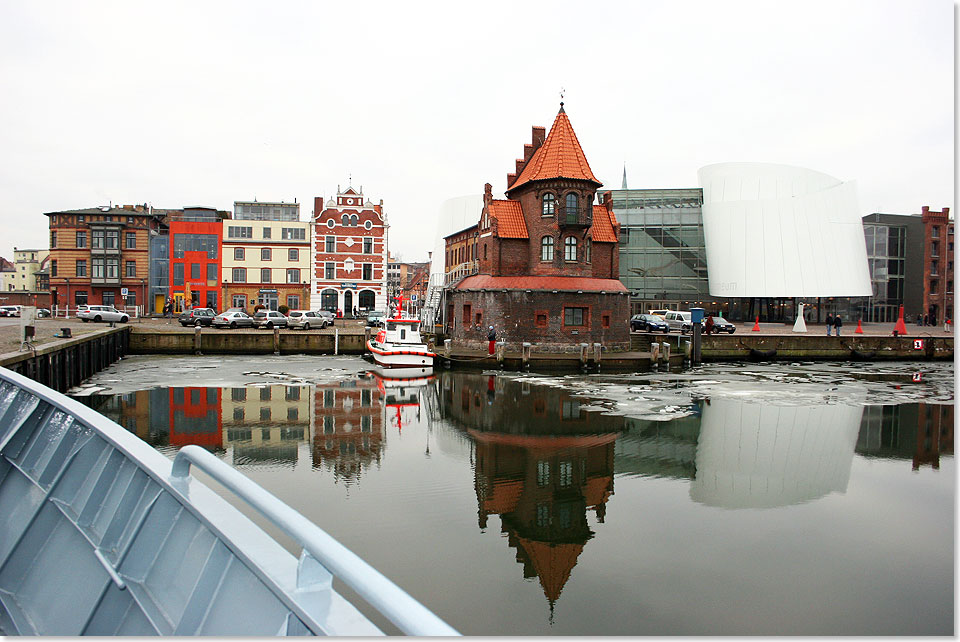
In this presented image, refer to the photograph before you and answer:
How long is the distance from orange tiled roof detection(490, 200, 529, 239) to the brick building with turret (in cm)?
5

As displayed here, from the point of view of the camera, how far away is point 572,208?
32.5m

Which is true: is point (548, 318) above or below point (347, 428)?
above

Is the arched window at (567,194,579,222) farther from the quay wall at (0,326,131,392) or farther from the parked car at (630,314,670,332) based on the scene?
the quay wall at (0,326,131,392)

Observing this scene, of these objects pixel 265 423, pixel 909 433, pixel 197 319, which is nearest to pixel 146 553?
pixel 265 423

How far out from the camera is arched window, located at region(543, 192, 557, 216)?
32.6 metres

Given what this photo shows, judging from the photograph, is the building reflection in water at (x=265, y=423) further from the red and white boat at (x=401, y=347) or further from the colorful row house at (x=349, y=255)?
the colorful row house at (x=349, y=255)

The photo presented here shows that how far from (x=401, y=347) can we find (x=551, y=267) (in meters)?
8.86

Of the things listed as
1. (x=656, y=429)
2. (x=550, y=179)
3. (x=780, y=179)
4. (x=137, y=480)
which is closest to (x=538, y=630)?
(x=137, y=480)

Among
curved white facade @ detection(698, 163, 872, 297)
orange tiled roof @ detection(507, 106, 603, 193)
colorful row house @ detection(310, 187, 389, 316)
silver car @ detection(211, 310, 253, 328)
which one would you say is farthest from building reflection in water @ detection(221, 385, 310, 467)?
curved white facade @ detection(698, 163, 872, 297)

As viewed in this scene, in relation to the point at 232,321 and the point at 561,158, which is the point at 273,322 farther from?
the point at 561,158

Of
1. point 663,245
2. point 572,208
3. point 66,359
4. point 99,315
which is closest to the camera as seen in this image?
point 66,359

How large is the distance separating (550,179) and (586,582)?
88.0 feet

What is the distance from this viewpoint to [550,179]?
32156 mm

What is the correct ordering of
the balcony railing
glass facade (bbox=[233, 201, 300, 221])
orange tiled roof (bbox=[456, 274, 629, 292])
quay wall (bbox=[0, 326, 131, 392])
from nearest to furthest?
quay wall (bbox=[0, 326, 131, 392]) < orange tiled roof (bbox=[456, 274, 629, 292]) < the balcony railing < glass facade (bbox=[233, 201, 300, 221])
